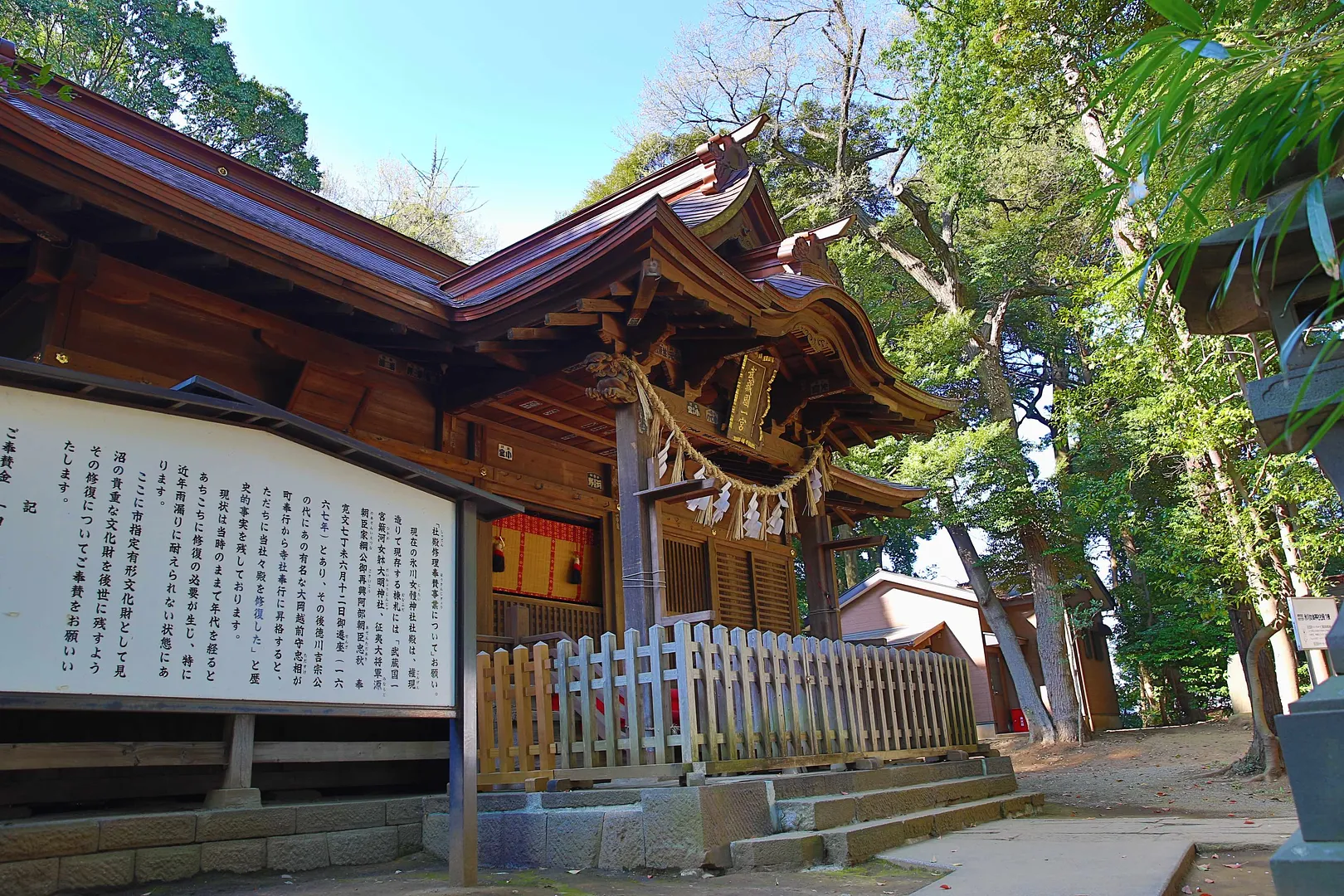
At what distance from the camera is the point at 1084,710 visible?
22469 mm

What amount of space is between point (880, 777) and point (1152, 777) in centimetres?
993

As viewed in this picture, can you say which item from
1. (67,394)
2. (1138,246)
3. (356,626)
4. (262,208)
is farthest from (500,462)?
(1138,246)

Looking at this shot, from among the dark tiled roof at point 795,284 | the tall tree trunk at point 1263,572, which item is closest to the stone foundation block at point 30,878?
the dark tiled roof at point 795,284

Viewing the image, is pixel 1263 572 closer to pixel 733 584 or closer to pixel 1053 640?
pixel 733 584

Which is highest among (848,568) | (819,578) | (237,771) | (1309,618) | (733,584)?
(848,568)

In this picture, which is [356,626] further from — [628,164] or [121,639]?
[628,164]

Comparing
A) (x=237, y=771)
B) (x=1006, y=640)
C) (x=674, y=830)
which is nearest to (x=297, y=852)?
(x=237, y=771)

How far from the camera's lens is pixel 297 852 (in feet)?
17.9

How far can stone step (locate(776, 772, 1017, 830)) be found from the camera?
5.64 m

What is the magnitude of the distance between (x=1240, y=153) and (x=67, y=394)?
420 cm

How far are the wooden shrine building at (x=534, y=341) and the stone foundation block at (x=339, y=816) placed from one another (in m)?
2.23

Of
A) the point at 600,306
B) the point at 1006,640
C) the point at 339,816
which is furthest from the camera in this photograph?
the point at 1006,640

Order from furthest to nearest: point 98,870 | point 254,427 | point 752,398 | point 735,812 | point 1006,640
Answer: point 1006,640, point 752,398, point 735,812, point 98,870, point 254,427

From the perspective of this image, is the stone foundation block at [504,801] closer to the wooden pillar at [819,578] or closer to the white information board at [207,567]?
the white information board at [207,567]
